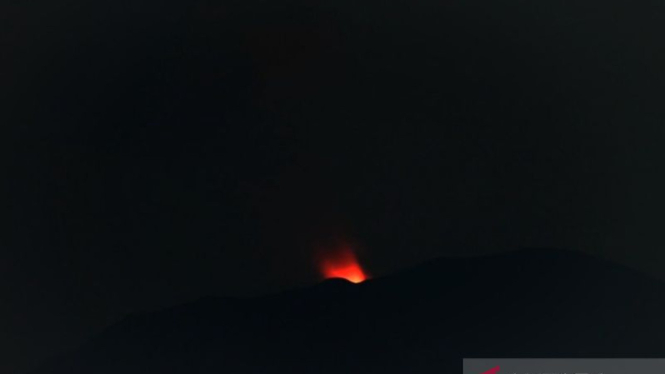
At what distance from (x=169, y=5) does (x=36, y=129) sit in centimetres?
58

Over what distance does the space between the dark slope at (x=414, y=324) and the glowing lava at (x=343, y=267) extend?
0.03 m

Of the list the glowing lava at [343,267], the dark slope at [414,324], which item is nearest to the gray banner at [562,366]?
the dark slope at [414,324]

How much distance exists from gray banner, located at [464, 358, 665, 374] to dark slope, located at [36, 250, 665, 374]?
2 centimetres

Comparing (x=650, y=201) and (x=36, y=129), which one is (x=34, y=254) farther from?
(x=650, y=201)

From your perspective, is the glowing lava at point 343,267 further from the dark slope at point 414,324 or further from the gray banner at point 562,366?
the gray banner at point 562,366

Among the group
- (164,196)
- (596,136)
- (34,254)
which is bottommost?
(34,254)

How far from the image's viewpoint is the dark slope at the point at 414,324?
2086mm

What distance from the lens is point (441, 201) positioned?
216 centimetres

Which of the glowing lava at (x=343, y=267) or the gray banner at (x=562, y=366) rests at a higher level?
the glowing lava at (x=343, y=267)

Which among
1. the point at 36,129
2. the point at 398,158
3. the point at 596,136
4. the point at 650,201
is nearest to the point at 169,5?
the point at 36,129

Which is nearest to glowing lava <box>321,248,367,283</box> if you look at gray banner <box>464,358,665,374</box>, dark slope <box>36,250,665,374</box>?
dark slope <box>36,250,665,374</box>

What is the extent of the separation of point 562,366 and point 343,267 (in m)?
0.75

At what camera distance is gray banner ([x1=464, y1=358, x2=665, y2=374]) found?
6.86 ft

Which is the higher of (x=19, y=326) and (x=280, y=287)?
(x=280, y=287)
